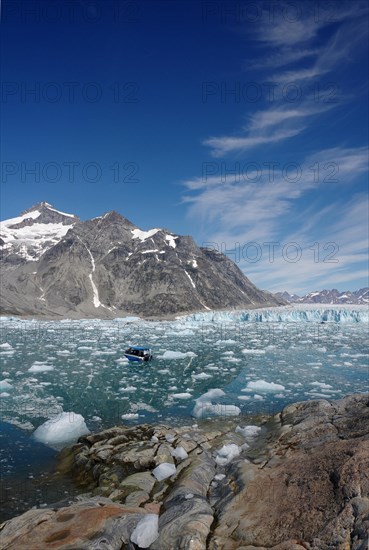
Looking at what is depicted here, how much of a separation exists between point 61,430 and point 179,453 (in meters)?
6.90

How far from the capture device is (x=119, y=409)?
20.3 m

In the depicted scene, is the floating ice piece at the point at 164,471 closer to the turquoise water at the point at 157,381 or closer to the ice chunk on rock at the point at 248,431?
the ice chunk on rock at the point at 248,431

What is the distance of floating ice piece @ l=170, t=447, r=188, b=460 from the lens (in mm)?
11792

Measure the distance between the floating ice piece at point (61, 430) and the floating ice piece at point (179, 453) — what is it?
6.16 metres

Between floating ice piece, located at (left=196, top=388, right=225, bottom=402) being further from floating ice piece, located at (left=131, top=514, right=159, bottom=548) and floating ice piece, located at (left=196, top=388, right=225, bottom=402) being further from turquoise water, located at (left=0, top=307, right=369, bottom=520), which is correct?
floating ice piece, located at (left=131, top=514, right=159, bottom=548)

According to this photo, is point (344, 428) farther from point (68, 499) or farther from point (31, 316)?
point (31, 316)

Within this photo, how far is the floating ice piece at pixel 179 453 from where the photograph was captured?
11.8 meters

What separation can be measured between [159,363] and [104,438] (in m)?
22.8

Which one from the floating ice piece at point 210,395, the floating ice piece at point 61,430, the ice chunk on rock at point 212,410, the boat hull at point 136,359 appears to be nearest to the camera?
the floating ice piece at point 61,430

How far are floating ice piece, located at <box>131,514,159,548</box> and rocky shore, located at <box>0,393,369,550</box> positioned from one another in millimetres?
18

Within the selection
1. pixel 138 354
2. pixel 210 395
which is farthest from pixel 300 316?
pixel 210 395

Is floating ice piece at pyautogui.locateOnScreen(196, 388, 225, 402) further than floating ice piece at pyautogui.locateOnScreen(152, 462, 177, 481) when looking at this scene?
Yes

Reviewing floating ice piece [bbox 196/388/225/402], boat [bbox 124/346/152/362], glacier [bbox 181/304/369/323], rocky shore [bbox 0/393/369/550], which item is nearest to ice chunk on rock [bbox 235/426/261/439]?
rocky shore [bbox 0/393/369/550]

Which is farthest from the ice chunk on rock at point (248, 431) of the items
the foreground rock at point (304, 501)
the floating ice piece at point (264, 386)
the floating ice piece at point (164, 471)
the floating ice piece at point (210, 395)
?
the floating ice piece at point (264, 386)
